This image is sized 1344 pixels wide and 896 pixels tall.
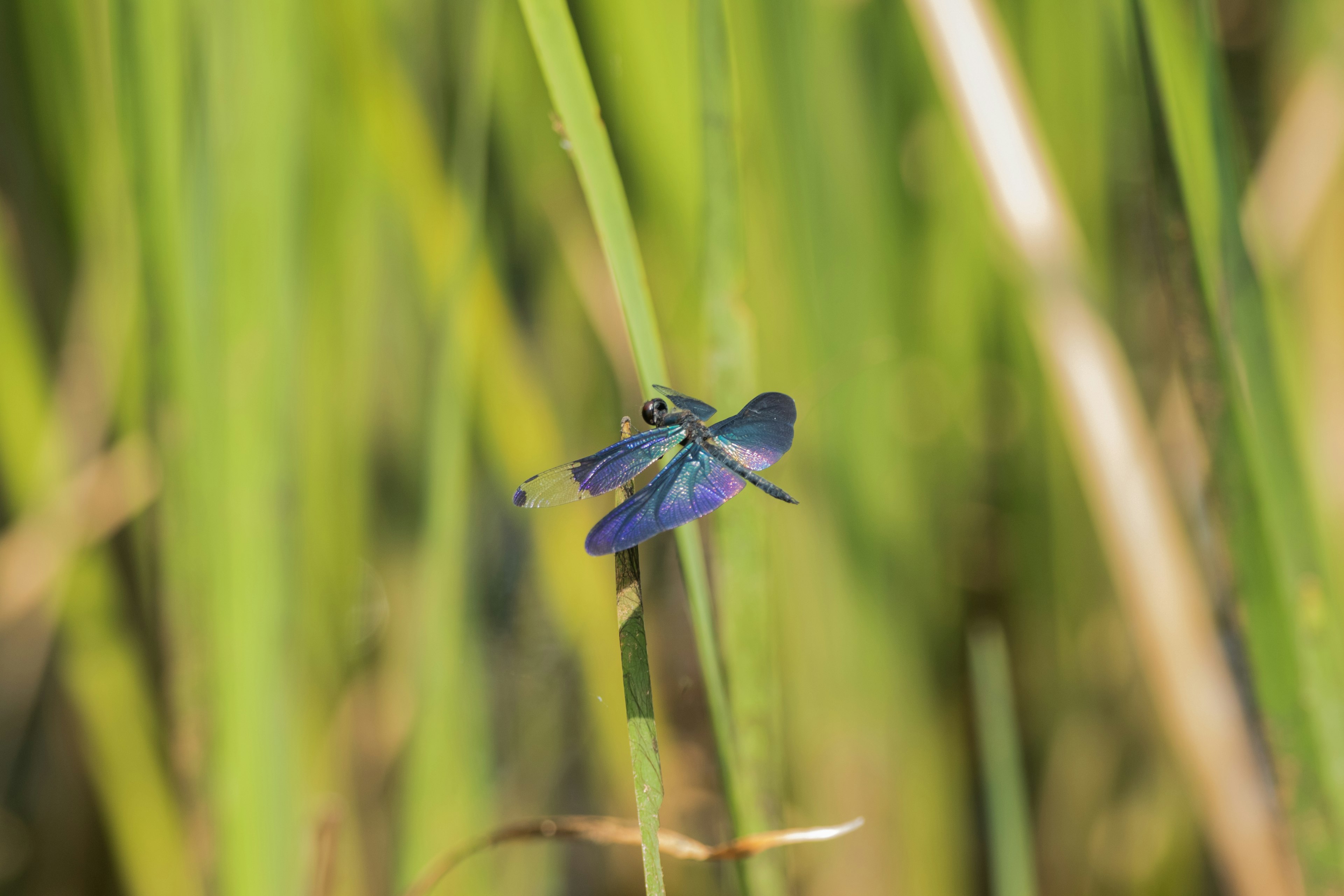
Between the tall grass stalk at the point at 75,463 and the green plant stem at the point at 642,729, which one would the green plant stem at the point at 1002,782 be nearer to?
the green plant stem at the point at 642,729

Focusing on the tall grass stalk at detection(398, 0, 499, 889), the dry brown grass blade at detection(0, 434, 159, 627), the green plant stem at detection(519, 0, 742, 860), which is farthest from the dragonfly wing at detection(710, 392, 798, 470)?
the dry brown grass blade at detection(0, 434, 159, 627)

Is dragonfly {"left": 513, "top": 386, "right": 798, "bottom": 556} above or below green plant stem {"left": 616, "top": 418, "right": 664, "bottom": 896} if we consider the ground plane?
above

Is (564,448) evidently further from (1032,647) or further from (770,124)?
(1032,647)

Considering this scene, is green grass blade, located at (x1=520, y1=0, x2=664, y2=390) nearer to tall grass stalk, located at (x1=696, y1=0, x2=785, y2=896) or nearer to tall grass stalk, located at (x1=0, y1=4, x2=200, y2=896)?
tall grass stalk, located at (x1=696, y1=0, x2=785, y2=896)

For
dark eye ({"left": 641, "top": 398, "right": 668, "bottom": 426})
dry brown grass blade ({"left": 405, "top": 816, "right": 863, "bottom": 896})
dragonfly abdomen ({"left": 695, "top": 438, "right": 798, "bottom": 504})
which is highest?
dark eye ({"left": 641, "top": 398, "right": 668, "bottom": 426})

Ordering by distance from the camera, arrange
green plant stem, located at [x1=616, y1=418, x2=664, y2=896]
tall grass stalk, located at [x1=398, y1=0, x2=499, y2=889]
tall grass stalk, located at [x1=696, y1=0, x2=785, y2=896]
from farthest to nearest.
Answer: tall grass stalk, located at [x1=398, y1=0, x2=499, y2=889] → tall grass stalk, located at [x1=696, y1=0, x2=785, y2=896] → green plant stem, located at [x1=616, y1=418, x2=664, y2=896]

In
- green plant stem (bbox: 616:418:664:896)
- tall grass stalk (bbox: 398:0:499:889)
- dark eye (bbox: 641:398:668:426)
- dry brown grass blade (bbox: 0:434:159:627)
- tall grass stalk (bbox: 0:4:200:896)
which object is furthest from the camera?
dry brown grass blade (bbox: 0:434:159:627)

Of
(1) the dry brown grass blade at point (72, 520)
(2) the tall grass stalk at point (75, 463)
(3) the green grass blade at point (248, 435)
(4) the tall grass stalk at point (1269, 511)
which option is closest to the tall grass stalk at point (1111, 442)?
(4) the tall grass stalk at point (1269, 511)
